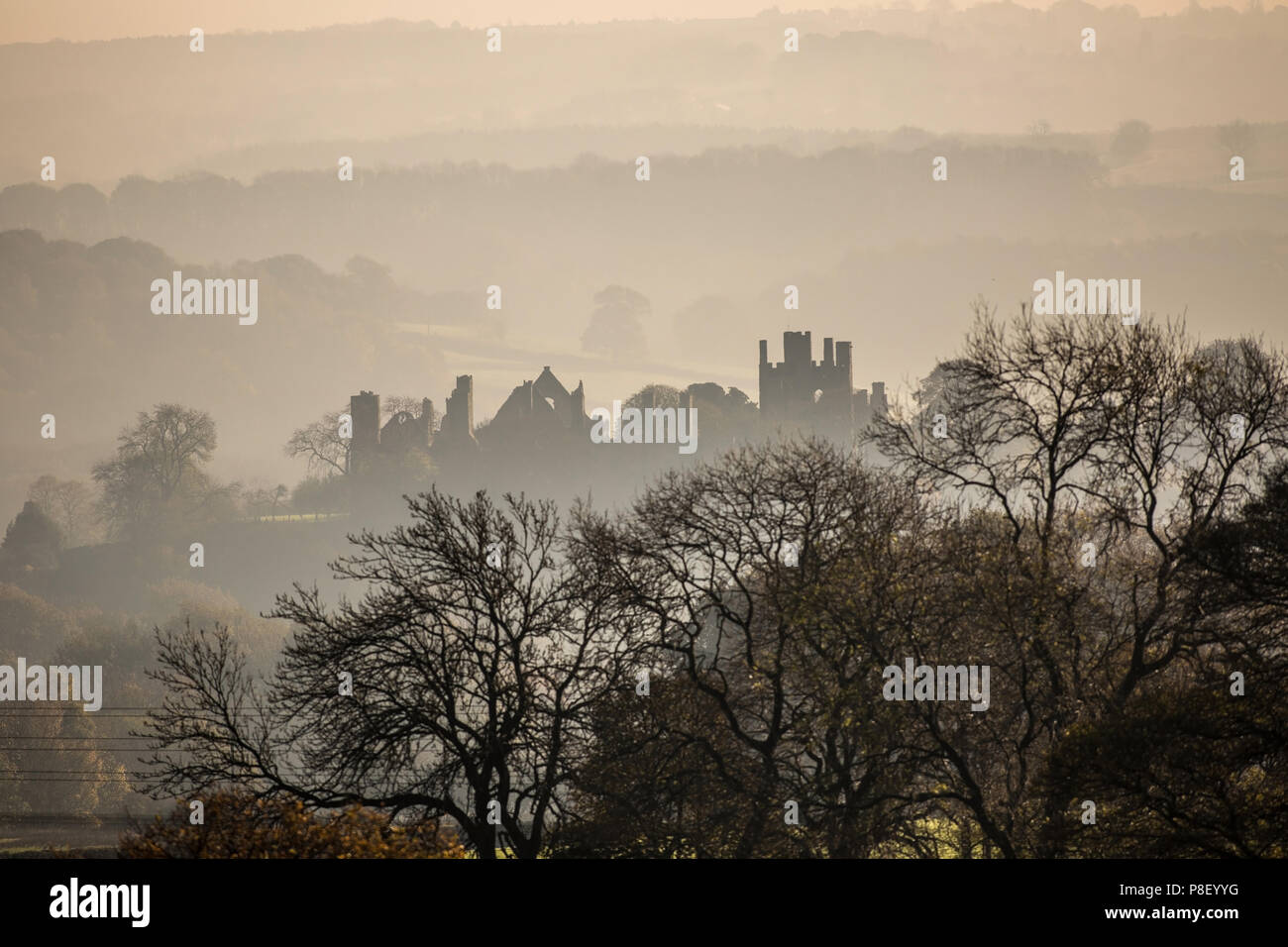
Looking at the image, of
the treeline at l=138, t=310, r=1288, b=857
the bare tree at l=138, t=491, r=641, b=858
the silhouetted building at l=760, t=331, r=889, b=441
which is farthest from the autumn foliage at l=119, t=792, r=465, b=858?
the silhouetted building at l=760, t=331, r=889, b=441

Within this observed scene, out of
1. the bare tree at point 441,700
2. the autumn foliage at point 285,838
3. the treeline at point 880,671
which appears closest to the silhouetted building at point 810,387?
the treeline at point 880,671

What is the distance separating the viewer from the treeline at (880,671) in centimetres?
2058

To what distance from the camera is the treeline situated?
20.6 meters

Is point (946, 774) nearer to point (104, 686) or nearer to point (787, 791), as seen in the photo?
point (787, 791)

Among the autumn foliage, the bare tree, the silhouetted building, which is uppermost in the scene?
the silhouetted building

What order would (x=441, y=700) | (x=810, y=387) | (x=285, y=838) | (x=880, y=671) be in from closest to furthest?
(x=285, y=838), (x=880, y=671), (x=441, y=700), (x=810, y=387)

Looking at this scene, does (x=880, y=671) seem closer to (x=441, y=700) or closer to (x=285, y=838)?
(x=441, y=700)

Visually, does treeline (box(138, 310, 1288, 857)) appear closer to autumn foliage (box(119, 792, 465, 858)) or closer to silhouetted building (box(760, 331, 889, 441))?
autumn foliage (box(119, 792, 465, 858))

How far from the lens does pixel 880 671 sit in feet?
76.0

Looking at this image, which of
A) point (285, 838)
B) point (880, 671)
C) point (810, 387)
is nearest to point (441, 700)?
point (285, 838)

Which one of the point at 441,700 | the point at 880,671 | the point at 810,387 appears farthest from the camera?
the point at 810,387

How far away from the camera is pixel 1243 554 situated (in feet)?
71.8

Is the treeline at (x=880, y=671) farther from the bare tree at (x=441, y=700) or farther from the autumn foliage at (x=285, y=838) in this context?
the autumn foliage at (x=285, y=838)

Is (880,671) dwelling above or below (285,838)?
above
